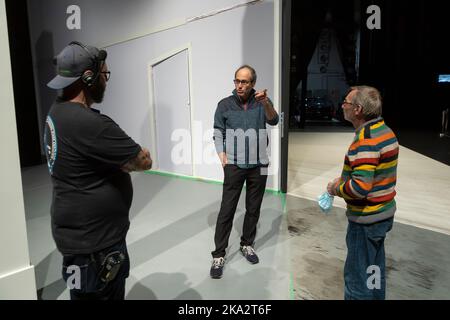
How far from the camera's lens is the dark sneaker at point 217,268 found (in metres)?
2.69

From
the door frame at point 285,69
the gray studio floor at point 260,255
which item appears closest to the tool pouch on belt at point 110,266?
the gray studio floor at point 260,255

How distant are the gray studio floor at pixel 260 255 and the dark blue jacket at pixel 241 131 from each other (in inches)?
34.8

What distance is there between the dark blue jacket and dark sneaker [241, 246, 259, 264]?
2.42 feet

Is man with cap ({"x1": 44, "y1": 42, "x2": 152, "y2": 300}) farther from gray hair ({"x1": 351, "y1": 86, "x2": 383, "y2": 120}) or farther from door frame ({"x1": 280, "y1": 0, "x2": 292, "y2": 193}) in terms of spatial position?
door frame ({"x1": 280, "y1": 0, "x2": 292, "y2": 193})

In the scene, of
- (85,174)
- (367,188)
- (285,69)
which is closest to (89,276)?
(85,174)

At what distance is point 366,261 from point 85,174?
58.0 inches

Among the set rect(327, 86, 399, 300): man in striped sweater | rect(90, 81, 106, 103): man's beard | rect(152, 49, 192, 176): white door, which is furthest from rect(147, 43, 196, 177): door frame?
rect(90, 81, 106, 103): man's beard

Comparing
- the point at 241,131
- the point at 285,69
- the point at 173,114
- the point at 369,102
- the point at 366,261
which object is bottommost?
the point at 366,261

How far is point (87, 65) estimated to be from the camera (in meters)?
1.46

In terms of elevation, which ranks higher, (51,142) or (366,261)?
(51,142)

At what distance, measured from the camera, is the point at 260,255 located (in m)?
3.08

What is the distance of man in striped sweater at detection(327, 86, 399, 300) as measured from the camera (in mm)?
1773

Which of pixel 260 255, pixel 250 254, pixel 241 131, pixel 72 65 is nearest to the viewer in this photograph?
pixel 72 65

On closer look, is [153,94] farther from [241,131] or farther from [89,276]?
[89,276]
